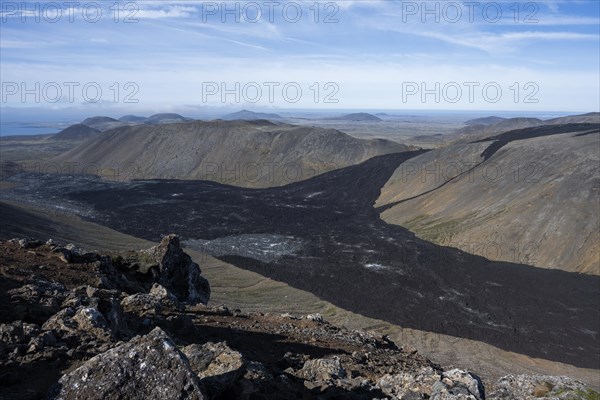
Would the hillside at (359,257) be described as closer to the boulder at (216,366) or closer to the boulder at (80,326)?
the boulder at (80,326)

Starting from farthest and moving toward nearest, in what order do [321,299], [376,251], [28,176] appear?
[28,176], [376,251], [321,299]

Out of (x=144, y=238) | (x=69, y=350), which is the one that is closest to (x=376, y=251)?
(x=144, y=238)

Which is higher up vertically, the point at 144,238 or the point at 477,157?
the point at 477,157

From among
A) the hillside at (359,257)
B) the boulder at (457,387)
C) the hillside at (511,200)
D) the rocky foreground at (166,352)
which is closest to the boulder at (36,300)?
the rocky foreground at (166,352)

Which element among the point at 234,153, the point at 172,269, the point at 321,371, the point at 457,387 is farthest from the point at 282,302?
the point at 234,153

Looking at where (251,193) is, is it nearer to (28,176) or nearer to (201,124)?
(201,124)

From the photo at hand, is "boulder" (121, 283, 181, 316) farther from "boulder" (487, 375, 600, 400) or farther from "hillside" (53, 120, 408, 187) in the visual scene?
"hillside" (53, 120, 408, 187)
